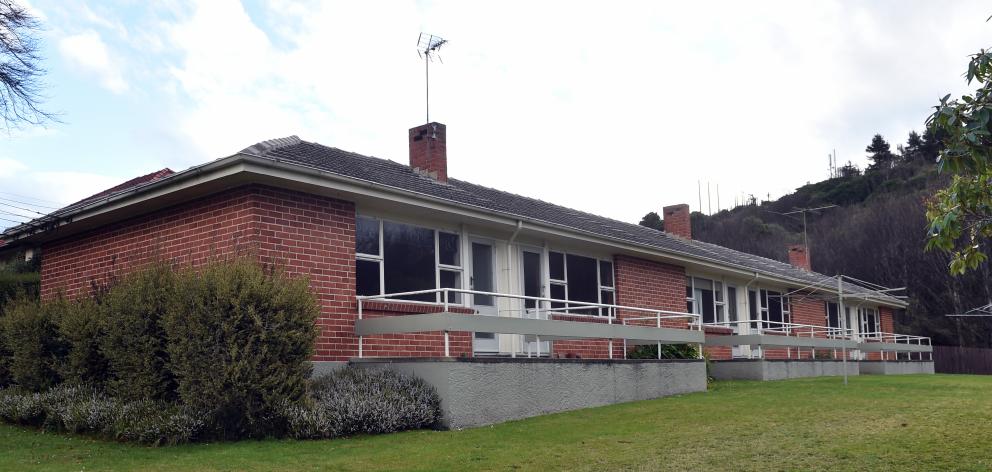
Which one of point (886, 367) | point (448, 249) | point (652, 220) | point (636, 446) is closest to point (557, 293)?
point (448, 249)

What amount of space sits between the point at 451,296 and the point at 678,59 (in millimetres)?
5558

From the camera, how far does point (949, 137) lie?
7098 mm

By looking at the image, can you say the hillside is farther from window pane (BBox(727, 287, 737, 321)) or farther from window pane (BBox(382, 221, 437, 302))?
window pane (BBox(382, 221, 437, 302))

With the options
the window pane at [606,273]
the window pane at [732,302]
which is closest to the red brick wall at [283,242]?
the window pane at [606,273]

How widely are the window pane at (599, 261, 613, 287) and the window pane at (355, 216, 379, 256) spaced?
714 centimetres

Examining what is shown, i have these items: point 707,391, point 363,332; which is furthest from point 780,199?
point 363,332

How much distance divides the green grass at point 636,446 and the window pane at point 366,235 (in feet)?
12.4

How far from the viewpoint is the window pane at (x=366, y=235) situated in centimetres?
1440

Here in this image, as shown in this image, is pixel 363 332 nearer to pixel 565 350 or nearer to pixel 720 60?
pixel 565 350

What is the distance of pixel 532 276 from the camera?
18.3 metres

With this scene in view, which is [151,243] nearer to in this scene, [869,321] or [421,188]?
[421,188]

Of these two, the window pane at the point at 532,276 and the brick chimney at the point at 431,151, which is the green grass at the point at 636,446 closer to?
the window pane at the point at 532,276

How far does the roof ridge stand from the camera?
1384 centimetres

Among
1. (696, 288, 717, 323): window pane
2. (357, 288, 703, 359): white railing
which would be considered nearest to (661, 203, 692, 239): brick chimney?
(696, 288, 717, 323): window pane
